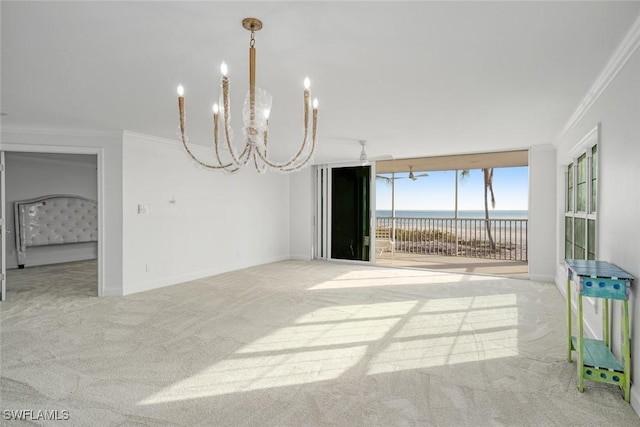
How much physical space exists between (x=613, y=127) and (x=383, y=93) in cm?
174

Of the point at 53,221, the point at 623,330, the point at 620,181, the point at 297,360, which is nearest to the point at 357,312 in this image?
the point at 297,360

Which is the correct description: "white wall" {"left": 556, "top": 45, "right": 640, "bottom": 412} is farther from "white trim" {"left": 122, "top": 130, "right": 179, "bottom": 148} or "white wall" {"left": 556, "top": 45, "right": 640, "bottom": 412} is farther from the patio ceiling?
"white trim" {"left": 122, "top": 130, "right": 179, "bottom": 148}

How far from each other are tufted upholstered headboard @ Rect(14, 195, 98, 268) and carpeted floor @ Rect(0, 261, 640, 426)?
246 centimetres

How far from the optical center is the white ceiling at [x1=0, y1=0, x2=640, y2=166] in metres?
1.79

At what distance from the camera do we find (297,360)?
8.43ft

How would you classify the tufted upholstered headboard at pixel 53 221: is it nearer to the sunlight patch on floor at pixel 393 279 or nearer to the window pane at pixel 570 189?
the sunlight patch on floor at pixel 393 279

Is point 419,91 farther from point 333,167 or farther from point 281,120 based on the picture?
point 333,167

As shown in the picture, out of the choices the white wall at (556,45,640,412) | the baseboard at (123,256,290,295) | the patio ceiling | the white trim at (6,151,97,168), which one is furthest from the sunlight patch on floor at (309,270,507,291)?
the white trim at (6,151,97,168)

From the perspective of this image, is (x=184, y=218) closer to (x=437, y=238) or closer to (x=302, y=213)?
(x=302, y=213)

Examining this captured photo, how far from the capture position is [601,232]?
2.70 meters

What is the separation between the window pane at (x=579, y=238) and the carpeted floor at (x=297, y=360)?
0.66m

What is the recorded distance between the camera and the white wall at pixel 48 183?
651 cm

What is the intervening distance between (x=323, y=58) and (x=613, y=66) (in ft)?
6.72

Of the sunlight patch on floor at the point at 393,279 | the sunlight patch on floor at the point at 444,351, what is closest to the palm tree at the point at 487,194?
the sunlight patch on floor at the point at 393,279
